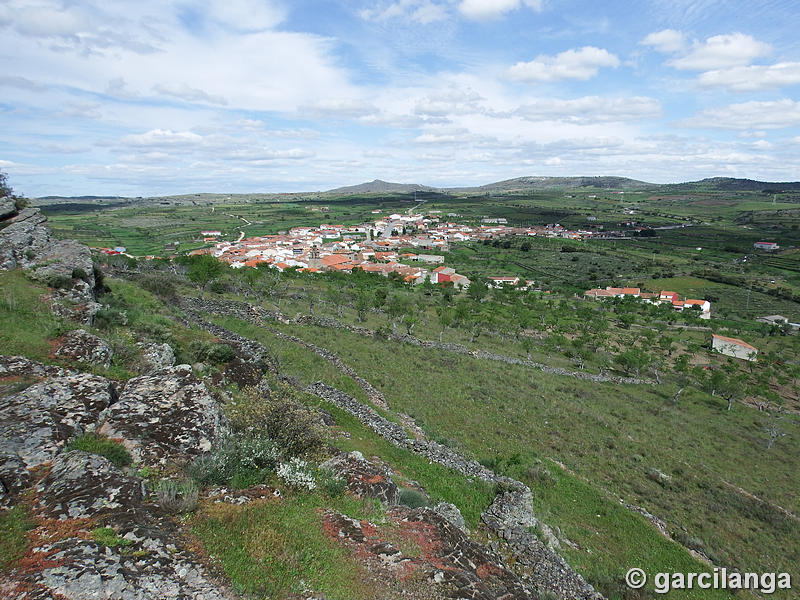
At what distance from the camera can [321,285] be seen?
218 feet

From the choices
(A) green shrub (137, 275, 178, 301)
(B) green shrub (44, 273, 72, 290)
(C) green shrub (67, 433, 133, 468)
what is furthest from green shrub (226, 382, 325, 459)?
(A) green shrub (137, 275, 178, 301)

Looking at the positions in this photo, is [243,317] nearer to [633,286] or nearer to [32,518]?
[32,518]

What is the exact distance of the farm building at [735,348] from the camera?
59125 millimetres

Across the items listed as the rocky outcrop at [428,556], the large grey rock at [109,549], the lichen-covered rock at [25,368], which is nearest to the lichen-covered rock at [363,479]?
the rocky outcrop at [428,556]

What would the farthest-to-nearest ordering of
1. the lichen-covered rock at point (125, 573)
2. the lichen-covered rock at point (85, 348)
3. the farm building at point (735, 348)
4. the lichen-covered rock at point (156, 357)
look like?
the farm building at point (735, 348) → the lichen-covered rock at point (156, 357) → the lichen-covered rock at point (85, 348) → the lichen-covered rock at point (125, 573)

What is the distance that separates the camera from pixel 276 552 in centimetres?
643

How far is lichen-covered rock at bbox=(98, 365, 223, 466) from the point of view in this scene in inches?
323

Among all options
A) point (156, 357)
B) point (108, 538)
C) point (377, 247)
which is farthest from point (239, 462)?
point (377, 247)

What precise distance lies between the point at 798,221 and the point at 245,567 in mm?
Answer: 227627

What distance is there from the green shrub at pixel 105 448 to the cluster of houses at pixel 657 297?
3580 inches

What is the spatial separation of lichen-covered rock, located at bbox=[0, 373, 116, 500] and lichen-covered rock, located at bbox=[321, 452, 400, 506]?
5.12 meters

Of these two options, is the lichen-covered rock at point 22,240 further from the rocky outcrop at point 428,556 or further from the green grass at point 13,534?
the rocky outcrop at point 428,556

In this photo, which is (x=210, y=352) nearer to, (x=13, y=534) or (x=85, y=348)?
(x=85, y=348)

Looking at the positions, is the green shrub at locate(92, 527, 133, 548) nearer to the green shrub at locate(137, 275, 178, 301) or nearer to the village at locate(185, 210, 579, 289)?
the green shrub at locate(137, 275, 178, 301)
